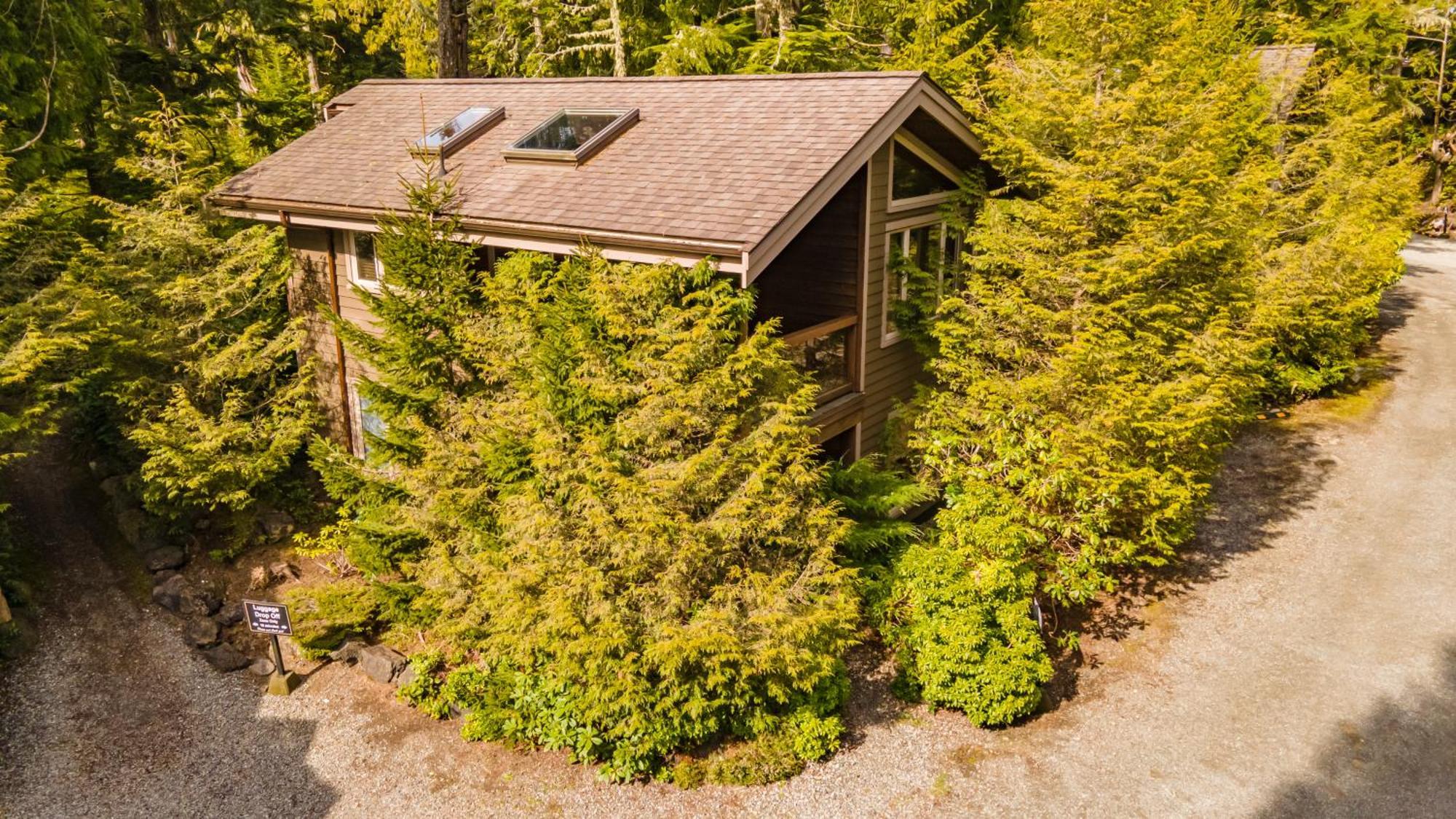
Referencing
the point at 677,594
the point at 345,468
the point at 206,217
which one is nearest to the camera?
the point at 677,594

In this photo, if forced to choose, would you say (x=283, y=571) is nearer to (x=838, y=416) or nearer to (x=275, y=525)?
(x=275, y=525)

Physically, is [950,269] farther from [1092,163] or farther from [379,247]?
[379,247]

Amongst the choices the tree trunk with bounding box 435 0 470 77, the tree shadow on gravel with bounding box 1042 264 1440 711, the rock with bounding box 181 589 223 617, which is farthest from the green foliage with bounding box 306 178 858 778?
the tree trunk with bounding box 435 0 470 77

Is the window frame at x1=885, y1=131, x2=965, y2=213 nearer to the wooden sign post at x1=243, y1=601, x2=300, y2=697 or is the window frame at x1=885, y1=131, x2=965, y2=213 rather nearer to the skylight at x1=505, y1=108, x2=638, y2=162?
the skylight at x1=505, y1=108, x2=638, y2=162

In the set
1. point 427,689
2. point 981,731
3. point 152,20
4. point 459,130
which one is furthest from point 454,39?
point 981,731

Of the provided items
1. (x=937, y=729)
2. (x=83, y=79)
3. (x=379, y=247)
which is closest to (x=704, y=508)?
(x=937, y=729)
